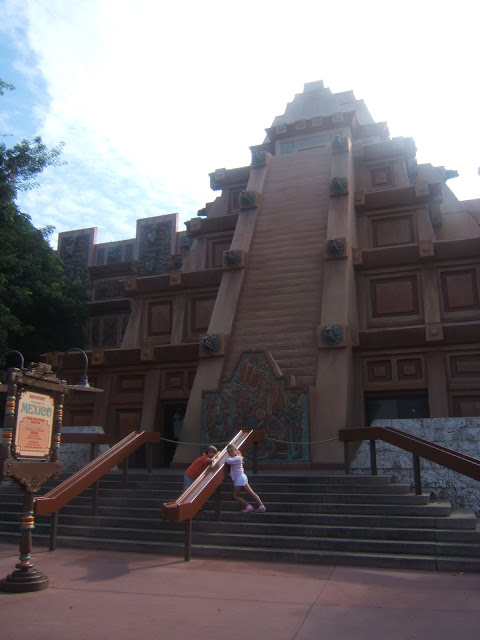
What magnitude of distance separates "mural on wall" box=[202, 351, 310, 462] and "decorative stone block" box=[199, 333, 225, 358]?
1.12m

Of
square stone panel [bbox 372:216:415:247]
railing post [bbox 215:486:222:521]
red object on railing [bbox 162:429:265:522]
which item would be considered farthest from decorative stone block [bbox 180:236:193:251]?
railing post [bbox 215:486:222:521]

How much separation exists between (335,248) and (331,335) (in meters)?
3.03

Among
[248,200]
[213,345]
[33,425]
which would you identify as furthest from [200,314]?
[33,425]

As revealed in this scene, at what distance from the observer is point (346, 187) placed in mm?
18203

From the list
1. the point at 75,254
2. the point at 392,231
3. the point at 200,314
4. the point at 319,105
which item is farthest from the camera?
the point at 319,105

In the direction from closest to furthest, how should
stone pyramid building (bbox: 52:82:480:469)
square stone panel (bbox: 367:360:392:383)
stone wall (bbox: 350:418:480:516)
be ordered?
stone wall (bbox: 350:418:480:516) → stone pyramid building (bbox: 52:82:480:469) → square stone panel (bbox: 367:360:392:383)

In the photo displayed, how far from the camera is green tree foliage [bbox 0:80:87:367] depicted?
56.0 feet

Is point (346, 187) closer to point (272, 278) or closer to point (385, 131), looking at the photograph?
point (272, 278)

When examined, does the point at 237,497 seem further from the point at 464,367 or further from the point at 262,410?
the point at 464,367

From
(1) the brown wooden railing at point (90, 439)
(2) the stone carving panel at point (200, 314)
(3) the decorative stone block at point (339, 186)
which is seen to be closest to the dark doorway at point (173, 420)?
(2) the stone carving panel at point (200, 314)

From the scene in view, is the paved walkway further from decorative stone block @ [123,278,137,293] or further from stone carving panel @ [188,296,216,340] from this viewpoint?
decorative stone block @ [123,278,137,293]

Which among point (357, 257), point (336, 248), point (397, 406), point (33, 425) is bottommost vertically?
point (33, 425)

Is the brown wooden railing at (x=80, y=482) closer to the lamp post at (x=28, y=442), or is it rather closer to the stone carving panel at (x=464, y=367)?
the lamp post at (x=28, y=442)

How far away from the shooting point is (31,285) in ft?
69.3
